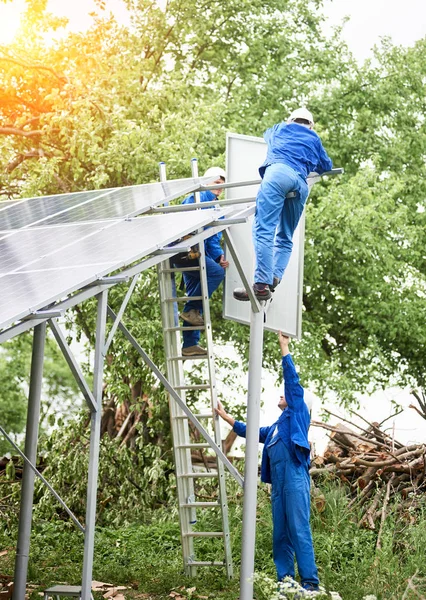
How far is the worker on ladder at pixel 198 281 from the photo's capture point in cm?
970

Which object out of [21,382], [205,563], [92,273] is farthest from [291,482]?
[21,382]

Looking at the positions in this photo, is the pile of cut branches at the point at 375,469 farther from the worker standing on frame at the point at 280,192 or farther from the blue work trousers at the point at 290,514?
the worker standing on frame at the point at 280,192

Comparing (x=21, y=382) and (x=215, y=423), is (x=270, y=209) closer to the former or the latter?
(x=215, y=423)

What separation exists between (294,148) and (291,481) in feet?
9.55

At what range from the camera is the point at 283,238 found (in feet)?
27.9

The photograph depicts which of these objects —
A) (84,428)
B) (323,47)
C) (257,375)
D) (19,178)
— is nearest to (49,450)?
(84,428)

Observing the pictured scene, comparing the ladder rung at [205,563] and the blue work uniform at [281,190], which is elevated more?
the blue work uniform at [281,190]

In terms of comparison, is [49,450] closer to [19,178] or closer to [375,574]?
[19,178]

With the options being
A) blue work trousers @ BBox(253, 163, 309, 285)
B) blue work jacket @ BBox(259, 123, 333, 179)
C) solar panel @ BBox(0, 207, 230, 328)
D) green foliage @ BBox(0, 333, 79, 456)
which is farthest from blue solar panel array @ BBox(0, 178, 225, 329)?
green foliage @ BBox(0, 333, 79, 456)

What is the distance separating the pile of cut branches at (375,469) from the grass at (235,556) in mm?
188

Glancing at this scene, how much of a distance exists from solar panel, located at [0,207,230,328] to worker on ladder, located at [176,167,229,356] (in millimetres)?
1864

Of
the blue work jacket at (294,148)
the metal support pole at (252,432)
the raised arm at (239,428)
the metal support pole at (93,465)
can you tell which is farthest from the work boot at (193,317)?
the metal support pole at (93,465)

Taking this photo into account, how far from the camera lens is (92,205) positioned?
31.0 ft

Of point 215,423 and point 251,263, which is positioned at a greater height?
point 251,263
